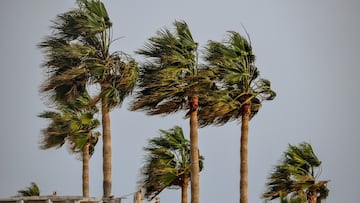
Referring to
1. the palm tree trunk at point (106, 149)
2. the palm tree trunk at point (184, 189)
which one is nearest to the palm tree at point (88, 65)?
the palm tree trunk at point (106, 149)

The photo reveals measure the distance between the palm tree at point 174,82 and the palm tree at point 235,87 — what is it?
1.55ft

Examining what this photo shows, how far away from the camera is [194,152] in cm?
2945

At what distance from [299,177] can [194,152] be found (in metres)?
5.78

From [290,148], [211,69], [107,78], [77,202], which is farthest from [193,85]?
[77,202]

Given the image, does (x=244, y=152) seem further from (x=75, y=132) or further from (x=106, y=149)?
(x=75, y=132)

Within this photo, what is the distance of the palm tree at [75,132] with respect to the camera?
36.4 metres

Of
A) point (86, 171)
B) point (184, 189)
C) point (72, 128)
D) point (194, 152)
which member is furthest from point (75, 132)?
point (194, 152)

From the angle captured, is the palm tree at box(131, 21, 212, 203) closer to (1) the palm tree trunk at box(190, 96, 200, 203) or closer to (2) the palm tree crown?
(1) the palm tree trunk at box(190, 96, 200, 203)

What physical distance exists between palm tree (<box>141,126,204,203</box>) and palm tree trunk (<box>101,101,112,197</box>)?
3.41 meters

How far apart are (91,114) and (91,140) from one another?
232 cm

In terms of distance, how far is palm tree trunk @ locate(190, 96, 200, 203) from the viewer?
2881cm

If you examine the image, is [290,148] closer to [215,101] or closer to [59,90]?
[215,101]

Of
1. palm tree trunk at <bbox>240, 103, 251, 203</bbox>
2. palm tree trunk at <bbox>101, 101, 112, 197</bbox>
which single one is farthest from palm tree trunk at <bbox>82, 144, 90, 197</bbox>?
palm tree trunk at <bbox>240, 103, 251, 203</bbox>

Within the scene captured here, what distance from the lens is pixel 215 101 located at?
97.0ft
